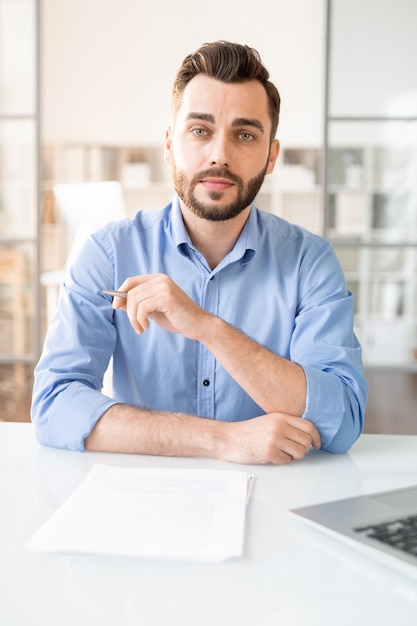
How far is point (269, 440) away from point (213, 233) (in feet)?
2.14

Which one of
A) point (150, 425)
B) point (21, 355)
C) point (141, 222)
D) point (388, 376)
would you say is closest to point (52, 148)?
point (21, 355)

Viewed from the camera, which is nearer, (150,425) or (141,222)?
(150,425)

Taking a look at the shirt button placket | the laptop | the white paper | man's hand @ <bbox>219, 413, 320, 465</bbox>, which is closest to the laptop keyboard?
the laptop

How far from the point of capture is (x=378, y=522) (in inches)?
32.5

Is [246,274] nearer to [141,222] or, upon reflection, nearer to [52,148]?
[141,222]

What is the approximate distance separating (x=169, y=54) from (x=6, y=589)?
646 centimetres

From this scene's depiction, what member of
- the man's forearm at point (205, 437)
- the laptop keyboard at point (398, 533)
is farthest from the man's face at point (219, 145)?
the laptop keyboard at point (398, 533)

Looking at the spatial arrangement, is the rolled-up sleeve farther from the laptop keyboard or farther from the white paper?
the laptop keyboard

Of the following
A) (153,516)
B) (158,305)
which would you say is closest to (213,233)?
(158,305)

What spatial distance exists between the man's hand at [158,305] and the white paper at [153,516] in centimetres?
35

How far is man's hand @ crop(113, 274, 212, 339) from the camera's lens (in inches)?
51.7

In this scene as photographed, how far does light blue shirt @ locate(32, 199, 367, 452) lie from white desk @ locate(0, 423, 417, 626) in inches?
20.9

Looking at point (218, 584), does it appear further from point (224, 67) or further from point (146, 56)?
point (146, 56)

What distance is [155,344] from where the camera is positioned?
5.16ft
